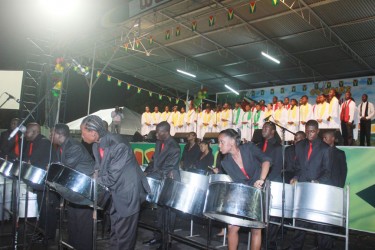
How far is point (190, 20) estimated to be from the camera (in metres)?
8.74

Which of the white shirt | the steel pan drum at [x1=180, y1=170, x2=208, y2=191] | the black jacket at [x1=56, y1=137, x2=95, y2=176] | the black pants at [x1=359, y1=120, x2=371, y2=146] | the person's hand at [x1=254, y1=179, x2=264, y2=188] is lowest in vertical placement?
the steel pan drum at [x1=180, y1=170, x2=208, y2=191]

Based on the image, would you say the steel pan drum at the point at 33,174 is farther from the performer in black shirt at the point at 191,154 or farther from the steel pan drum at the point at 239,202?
the performer in black shirt at the point at 191,154

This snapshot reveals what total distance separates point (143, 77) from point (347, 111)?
25.3 ft

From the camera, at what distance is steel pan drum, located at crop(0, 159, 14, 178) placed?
11.6 ft

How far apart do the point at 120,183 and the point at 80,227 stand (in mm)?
901

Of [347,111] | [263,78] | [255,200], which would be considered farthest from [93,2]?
[263,78]

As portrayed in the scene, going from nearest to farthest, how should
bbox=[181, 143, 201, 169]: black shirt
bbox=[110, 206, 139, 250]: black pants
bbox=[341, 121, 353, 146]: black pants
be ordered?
bbox=[110, 206, 139, 250]: black pants
bbox=[181, 143, 201, 169]: black shirt
bbox=[341, 121, 353, 146]: black pants

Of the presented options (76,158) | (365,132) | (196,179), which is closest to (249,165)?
(196,179)

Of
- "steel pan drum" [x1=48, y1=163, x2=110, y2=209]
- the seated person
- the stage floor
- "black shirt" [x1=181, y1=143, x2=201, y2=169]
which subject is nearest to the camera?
"steel pan drum" [x1=48, y1=163, x2=110, y2=209]

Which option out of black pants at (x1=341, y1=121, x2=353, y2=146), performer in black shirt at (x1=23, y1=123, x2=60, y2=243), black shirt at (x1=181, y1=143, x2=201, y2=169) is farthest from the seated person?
black pants at (x1=341, y1=121, x2=353, y2=146)

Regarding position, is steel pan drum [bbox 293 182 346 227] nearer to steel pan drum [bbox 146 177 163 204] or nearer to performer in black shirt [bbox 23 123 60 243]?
steel pan drum [bbox 146 177 163 204]

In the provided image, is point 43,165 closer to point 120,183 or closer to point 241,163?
point 120,183

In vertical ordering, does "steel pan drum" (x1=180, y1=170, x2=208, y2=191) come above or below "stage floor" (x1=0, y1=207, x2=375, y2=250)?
above

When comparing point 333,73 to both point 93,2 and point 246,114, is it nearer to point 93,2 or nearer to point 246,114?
point 246,114
